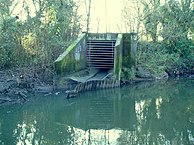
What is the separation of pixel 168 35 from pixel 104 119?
11481mm

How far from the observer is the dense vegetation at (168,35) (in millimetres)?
19219

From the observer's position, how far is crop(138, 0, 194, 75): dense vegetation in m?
19.2

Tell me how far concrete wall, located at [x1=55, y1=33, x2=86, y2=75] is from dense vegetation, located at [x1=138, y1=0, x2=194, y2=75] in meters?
3.67

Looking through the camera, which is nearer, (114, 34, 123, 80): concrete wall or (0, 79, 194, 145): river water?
(0, 79, 194, 145): river water

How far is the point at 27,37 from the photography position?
48.7ft

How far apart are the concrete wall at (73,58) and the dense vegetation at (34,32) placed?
83cm

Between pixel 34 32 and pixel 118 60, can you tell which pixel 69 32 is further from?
pixel 118 60

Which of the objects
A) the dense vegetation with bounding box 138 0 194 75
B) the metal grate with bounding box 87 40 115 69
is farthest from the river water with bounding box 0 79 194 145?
the dense vegetation with bounding box 138 0 194 75

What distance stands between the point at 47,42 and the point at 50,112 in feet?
16.7

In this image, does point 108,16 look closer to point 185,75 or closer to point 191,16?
point 191,16

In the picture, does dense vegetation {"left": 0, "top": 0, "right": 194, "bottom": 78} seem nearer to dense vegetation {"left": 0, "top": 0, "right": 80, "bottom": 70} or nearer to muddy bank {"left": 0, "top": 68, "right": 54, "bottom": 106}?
dense vegetation {"left": 0, "top": 0, "right": 80, "bottom": 70}

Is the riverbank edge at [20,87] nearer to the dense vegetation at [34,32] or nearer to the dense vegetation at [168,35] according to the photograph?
the dense vegetation at [34,32]

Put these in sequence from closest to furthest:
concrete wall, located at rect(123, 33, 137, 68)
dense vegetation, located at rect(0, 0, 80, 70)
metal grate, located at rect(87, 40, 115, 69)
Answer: dense vegetation, located at rect(0, 0, 80, 70)
concrete wall, located at rect(123, 33, 137, 68)
metal grate, located at rect(87, 40, 115, 69)

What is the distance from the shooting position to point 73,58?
15.0 metres
